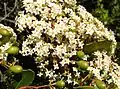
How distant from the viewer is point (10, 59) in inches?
50.8

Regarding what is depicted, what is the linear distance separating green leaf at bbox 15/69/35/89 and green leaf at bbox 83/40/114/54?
0.62 feet

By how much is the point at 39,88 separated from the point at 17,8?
602 millimetres

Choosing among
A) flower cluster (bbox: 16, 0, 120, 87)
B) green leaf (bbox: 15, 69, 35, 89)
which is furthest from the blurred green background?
green leaf (bbox: 15, 69, 35, 89)

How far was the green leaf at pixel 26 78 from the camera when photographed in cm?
125

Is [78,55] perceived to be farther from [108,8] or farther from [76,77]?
[108,8]

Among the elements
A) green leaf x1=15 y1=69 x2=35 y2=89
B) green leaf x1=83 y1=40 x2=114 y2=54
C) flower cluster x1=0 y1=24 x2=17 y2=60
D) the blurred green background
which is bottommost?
green leaf x1=15 y1=69 x2=35 y2=89

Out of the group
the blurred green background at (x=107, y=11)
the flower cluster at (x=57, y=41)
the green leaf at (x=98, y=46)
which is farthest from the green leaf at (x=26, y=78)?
the blurred green background at (x=107, y=11)

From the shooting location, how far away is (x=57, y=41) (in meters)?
1.28

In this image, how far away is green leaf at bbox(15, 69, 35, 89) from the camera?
125 centimetres

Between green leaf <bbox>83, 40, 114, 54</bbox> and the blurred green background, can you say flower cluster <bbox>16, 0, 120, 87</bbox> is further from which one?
the blurred green background

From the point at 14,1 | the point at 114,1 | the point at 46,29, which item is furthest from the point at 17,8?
the point at 114,1

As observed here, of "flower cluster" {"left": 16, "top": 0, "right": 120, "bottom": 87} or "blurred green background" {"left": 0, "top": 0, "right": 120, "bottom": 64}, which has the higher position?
"blurred green background" {"left": 0, "top": 0, "right": 120, "bottom": 64}

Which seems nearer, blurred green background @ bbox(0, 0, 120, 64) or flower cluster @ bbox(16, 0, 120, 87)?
flower cluster @ bbox(16, 0, 120, 87)

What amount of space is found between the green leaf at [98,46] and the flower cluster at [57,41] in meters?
0.01
